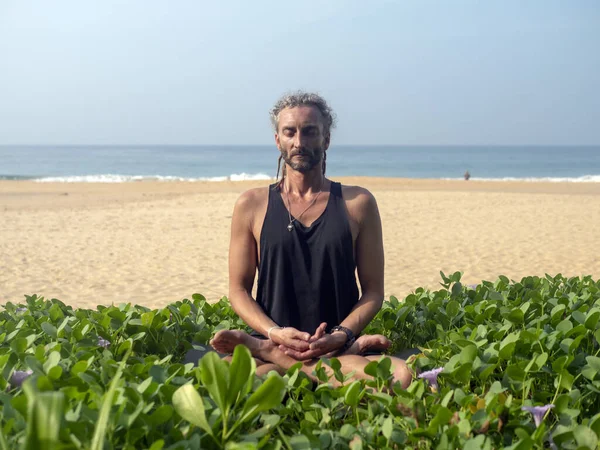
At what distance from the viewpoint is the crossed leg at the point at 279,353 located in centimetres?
332

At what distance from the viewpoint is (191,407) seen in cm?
208

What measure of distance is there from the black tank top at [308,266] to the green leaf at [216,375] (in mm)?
1666

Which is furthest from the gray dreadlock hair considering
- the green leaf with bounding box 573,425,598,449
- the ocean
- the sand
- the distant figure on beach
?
the ocean

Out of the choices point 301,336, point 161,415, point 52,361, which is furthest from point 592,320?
point 52,361

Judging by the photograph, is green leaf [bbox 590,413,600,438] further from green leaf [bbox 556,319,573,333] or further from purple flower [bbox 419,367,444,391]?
green leaf [bbox 556,319,573,333]

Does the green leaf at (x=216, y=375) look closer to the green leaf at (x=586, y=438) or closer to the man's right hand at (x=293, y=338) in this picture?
the green leaf at (x=586, y=438)

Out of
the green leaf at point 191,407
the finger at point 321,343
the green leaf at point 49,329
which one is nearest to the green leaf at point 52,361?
the green leaf at point 191,407

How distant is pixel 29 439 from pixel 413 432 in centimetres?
140

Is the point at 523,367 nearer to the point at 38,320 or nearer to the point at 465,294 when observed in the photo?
the point at 465,294

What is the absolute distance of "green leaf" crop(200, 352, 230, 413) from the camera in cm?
206

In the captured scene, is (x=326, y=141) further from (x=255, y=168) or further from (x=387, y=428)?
(x=255, y=168)

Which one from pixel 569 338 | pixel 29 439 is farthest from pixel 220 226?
pixel 29 439

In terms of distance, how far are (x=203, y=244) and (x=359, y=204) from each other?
10127 millimetres

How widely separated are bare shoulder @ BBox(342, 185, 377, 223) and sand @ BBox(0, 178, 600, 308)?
4571mm
